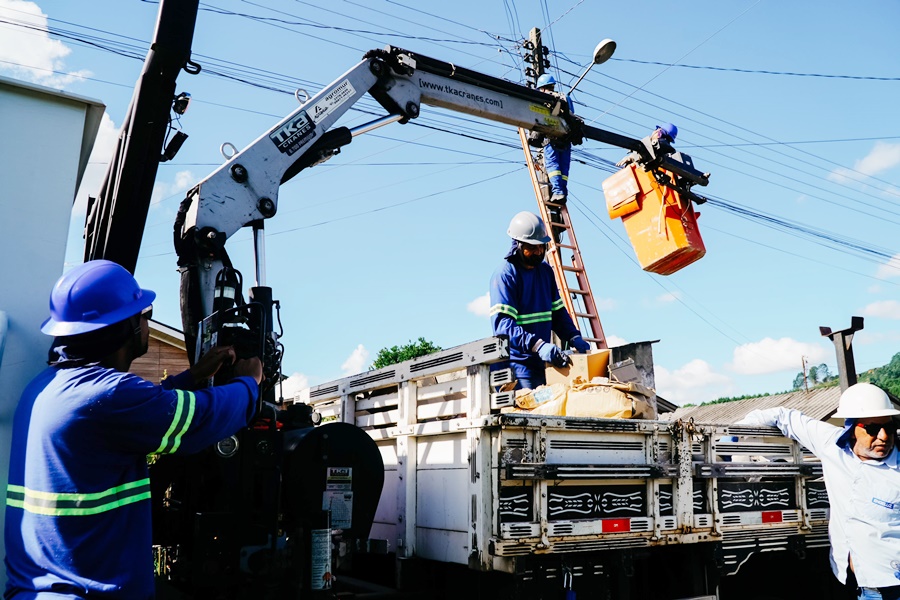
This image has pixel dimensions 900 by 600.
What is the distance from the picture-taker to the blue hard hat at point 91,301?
2350 millimetres

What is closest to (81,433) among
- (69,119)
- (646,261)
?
(69,119)

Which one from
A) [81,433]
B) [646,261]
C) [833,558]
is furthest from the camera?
[646,261]

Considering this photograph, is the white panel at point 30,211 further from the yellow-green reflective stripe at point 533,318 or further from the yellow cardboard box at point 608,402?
the yellow-green reflective stripe at point 533,318

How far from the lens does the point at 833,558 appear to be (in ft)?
14.4

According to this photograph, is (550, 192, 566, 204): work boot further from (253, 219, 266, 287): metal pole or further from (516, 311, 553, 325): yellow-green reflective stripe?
(253, 219, 266, 287): metal pole

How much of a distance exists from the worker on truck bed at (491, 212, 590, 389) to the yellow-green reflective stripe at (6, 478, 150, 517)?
3047 mm

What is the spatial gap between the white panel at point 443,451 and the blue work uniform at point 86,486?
1.69 m

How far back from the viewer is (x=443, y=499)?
12.3 ft

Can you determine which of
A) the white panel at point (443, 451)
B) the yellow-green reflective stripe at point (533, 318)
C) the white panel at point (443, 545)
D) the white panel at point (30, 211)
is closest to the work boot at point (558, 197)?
the yellow-green reflective stripe at point (533, 318)

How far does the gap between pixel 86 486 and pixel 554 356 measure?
3.18 meters

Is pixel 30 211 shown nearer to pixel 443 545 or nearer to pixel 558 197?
pixel 443 545

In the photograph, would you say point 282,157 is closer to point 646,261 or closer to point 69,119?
point 69,119

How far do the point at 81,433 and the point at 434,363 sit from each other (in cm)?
216

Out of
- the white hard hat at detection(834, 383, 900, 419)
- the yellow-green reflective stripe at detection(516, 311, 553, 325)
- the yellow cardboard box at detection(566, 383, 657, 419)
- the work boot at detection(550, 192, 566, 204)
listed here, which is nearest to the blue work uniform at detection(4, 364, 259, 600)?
the yellow cardboard box at detection(566, 383, 657, 419)
